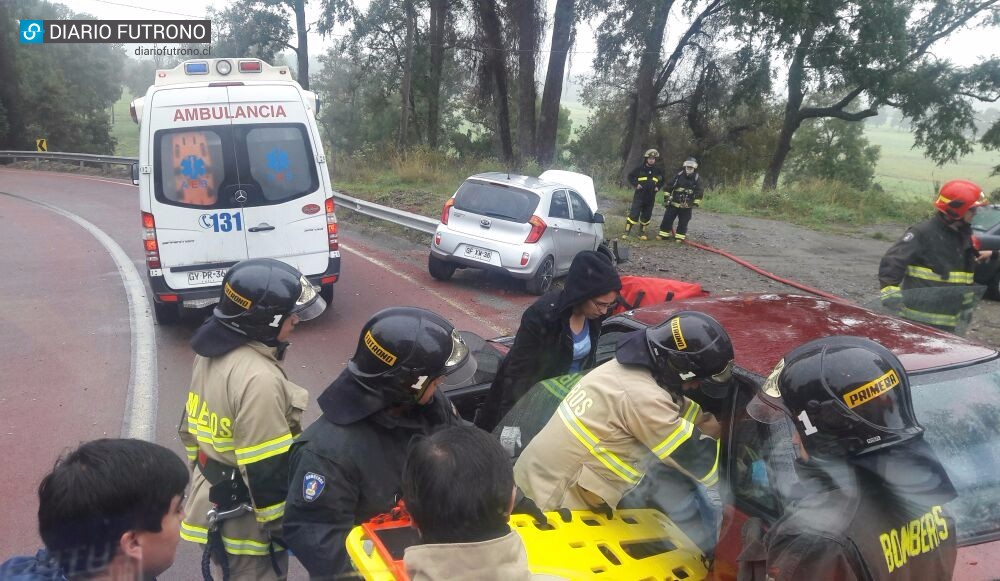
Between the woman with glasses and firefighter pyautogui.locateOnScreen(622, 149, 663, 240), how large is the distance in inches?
391

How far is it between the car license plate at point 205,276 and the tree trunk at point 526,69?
15947 mm

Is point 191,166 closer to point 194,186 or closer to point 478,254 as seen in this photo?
point 194,186

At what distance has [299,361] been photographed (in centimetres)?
683

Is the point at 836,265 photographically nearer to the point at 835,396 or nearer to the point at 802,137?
the point at 835,396

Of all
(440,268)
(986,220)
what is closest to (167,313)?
(440,268)

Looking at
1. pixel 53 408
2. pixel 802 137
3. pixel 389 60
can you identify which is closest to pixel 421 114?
pixel 389 60

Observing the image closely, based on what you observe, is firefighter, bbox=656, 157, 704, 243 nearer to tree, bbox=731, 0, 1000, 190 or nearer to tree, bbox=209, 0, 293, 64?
tree, bbox=731, 0, 1000, 190

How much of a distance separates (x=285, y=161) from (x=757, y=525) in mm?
6437

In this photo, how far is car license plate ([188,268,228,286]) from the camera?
7379mm

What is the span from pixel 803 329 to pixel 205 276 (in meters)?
6.09

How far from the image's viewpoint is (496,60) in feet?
80.6

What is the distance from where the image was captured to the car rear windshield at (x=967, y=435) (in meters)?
2.40


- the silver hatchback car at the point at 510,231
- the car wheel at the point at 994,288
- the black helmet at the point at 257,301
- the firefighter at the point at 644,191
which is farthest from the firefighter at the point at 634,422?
the firefighter at the point at 644,191

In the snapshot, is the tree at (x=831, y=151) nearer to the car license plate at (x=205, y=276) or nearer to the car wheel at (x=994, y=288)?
the car wheel at (x=994, y=288)
